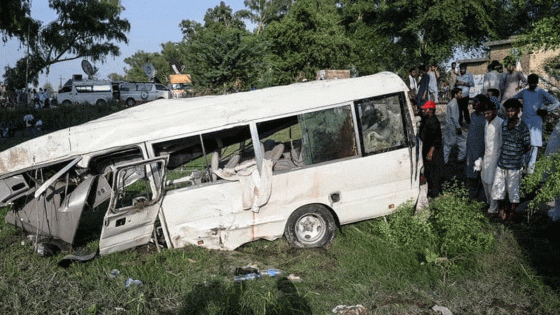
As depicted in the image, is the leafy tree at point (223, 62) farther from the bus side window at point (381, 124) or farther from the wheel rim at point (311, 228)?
Result: the wheel rim at point (311, 228)

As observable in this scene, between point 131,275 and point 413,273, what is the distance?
11.1 ft

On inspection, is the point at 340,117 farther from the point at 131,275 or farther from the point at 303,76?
the point at 303,76

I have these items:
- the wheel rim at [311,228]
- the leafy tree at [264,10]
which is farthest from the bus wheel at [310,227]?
the leafy tree at [264,10]

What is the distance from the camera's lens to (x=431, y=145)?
25.1 ft

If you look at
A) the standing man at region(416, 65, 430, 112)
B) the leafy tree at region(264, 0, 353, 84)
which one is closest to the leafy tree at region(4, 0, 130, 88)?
the leafy tree at region(264, 0, 353, 84)

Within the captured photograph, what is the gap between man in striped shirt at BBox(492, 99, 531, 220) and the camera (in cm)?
635

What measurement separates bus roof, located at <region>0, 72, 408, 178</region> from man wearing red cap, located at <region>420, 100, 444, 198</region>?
62.9 inches

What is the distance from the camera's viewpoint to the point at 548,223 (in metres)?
6.30

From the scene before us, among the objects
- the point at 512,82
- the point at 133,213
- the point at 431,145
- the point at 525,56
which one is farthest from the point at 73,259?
the point at 525,56

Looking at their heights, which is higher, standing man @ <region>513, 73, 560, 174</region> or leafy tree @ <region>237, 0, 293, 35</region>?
leafy tree @ <region>237, 0, 293, 35</region>

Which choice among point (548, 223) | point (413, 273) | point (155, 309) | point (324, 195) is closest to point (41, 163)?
point (155, 309)

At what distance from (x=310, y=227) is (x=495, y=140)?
3150 millimetres

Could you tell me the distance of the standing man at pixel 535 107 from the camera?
766 cm

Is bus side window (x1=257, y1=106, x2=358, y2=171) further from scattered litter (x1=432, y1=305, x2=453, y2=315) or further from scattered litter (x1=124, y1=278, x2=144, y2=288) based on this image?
scattered litter (x1=432, y1=305, x2=453, y2=315)
